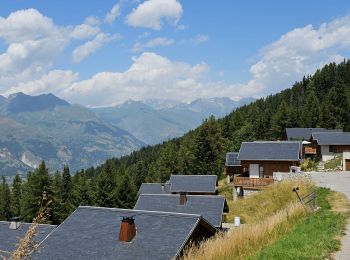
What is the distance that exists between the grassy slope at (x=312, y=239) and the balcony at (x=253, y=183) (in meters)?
30.4

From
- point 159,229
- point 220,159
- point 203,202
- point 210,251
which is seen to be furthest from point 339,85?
point 210,251

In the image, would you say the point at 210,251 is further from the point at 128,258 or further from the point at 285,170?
the point at 285,170

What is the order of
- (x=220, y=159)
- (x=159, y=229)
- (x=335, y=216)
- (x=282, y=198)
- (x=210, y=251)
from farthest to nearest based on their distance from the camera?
1. (x=220, y=159)
2. (x=282, y=198)
3. (x=159, y=229)
4. (x=335, y=216)
5. (x=210, y=251)

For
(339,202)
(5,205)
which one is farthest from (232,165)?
(339,202)

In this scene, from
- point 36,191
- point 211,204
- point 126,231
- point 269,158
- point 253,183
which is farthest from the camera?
point 36,191

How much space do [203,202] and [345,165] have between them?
2076 cm

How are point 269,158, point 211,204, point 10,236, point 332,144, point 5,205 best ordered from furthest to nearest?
point 5,205, point 332,144, point 269,158, point 211,204, point 10,236

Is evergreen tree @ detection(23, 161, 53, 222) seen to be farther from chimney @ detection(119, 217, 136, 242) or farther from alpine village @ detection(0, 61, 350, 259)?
chimney @ detection(119, 217, 136, 242)

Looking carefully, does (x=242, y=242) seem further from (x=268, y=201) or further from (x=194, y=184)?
(x=194, y=184)

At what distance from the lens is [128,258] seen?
16406mm

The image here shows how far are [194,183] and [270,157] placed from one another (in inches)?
586

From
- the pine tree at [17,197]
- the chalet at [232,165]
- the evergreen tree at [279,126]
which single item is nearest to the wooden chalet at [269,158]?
the chalet at [232,165]

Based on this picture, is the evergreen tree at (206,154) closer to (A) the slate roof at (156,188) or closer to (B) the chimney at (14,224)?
(A) the slate roof at (156,188)

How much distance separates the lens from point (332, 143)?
6384 centimetres
